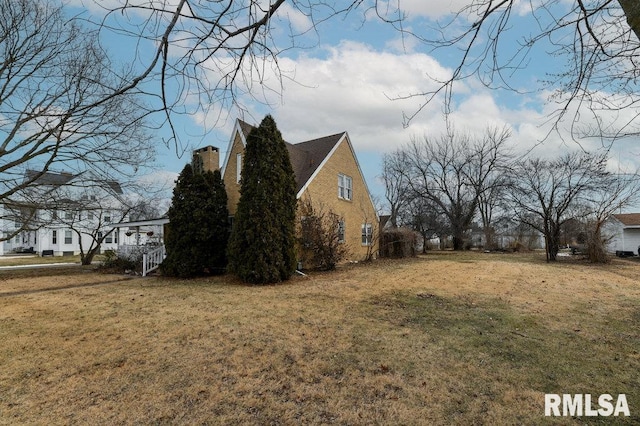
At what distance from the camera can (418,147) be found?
3944 centimetres

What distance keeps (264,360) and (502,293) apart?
767cm

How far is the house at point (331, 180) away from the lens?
54.6ft

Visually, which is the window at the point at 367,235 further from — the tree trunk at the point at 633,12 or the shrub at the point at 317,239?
the tree trunk at the point at 633,12

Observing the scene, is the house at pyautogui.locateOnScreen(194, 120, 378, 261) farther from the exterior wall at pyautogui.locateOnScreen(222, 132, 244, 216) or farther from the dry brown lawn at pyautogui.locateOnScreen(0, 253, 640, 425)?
the dry brown lawn at pyautogui.locateOnScreen(0, 253, 640, 425)

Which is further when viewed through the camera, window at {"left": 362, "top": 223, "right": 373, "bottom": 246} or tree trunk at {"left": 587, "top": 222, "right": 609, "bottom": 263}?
window at {"left": 362, "top": 223, "right": 373, "bottom": 246}

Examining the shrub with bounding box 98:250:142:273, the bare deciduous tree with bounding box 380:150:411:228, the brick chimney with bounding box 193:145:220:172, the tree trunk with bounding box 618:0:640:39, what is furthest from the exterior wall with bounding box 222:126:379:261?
the bare deciduous tree with bounding box 380:150:411:228

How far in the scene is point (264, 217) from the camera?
1215cm

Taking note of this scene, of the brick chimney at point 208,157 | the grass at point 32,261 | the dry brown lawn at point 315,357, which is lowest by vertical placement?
the dry brown lawn at point 315,357

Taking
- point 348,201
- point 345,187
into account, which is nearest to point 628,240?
point 348,201

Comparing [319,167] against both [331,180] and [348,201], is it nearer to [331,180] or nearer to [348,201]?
[331,180]

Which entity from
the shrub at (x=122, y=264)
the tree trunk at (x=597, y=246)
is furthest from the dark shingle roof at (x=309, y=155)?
the tree trunk at (x=597, y=246)

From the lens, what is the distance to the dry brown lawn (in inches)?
139

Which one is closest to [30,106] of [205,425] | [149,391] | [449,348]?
[149,391]

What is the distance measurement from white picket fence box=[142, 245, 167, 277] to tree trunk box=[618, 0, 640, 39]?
16.2 m
